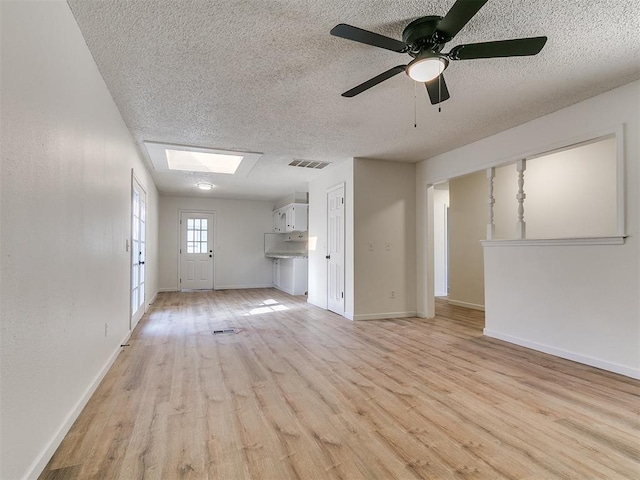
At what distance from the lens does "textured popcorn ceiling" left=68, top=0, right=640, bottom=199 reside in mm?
2049

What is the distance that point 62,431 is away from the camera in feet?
6.18

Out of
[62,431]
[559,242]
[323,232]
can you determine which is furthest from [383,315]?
[62,431]

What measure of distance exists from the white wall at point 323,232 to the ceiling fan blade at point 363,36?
3292 mm

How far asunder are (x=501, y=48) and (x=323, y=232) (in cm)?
456

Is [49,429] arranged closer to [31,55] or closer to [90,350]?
[90,350]

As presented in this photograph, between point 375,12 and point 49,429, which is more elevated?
point 375,12

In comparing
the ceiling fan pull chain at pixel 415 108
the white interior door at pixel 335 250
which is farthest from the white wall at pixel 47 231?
the white interior door at pixel 335 250

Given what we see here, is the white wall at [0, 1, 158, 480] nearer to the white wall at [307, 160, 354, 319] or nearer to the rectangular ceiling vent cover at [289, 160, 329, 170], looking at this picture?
the rectangular ceiling vent cover at [289, 160, 329, 170]

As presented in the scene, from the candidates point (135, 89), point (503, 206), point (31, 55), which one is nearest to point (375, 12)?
point (31, 55)

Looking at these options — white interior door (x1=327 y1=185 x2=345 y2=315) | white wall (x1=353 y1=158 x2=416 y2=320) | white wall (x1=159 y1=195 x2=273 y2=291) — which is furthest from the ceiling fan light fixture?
white wall (x1=159 y1=195 x2=273 y2=291)

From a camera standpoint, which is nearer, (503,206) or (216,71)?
(216,71)

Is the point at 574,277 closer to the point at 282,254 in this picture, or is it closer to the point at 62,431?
the point at 62,431

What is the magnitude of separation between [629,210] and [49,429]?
436 cm

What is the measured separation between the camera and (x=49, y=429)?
1.73m
